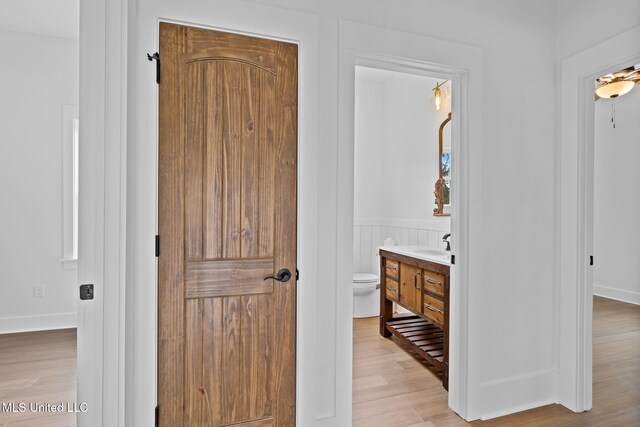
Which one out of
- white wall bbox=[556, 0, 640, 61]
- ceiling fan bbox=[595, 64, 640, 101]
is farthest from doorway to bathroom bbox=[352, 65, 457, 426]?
ceiling fan bbox=[595, 64, 640, 101]

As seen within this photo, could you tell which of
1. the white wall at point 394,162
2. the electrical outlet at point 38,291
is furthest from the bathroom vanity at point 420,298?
the electrical outlet at point 38,291

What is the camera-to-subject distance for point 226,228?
171 cm

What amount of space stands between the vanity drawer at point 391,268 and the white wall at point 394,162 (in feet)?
1.97

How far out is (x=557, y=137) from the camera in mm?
2342

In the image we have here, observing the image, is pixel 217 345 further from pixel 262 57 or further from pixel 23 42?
pixel 23 42

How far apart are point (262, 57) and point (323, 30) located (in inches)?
14.5

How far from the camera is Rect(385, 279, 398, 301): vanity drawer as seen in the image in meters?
3.21

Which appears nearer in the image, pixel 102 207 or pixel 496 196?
pixel 102 207

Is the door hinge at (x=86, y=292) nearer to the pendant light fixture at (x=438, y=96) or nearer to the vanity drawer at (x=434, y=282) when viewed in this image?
the vanity drawer at (x=434, y=282)

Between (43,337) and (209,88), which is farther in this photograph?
(43,337)

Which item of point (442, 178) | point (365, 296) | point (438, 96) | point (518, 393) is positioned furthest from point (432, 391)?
point (438, 96)

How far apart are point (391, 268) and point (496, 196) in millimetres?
1325

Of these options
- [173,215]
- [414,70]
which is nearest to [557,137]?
[414,70]

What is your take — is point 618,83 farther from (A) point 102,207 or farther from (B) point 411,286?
(A) point 102,207
